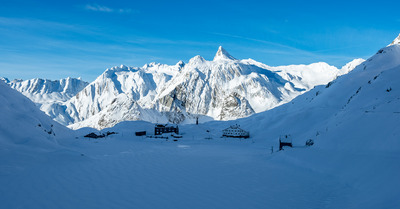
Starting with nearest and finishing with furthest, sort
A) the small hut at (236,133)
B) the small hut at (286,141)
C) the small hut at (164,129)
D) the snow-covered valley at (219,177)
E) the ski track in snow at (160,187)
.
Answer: the ski track in snow at (160,187)
the snow-covered valley at (219,177)
the small hut at (286,141)
the small hut at (236,133)
the small hut at (164,129)

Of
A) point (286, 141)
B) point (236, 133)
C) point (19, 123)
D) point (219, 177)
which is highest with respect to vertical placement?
point (19, 123)

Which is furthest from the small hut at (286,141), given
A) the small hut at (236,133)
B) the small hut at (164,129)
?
the small hut at (164,129)

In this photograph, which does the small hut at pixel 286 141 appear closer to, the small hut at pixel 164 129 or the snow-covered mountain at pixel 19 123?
the snow-covered mountain at pixel 19 123

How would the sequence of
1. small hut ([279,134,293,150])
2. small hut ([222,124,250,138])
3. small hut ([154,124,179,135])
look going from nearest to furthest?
small hut ([279,134,293,150]), small hut ([222,124,250,138]), small hut ([154,124,179,135])

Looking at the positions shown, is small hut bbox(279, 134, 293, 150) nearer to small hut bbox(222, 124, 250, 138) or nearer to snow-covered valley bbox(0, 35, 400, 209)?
snow-covered valley bbox(0, 35, 400, 209)

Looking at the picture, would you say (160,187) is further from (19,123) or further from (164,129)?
(164,129)

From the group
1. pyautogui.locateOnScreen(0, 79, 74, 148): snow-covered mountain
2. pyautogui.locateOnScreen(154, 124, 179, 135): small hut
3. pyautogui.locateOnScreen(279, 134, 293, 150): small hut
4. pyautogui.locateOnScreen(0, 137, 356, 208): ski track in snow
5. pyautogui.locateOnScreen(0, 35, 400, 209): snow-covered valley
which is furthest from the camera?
pyautogui.locateOnScreen(154, 124, 179, 135): small hut

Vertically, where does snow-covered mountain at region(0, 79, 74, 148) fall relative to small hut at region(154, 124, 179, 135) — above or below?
above

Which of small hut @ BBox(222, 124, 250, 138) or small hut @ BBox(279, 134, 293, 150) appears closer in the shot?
small hut @ BBox(279, 134, 293, 150)

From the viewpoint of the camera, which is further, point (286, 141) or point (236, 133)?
point (236, 133)

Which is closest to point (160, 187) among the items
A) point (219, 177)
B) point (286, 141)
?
point (219, 177)

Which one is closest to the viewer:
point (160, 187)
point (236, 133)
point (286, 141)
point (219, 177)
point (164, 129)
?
point (160, 187)

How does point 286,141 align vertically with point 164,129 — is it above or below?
above

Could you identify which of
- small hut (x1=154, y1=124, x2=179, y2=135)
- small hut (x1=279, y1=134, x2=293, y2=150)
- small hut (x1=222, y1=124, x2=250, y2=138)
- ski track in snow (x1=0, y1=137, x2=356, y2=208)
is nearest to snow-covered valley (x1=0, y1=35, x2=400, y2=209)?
ski track in snow (x1=0, y1=137, x2=356, y2=208)
